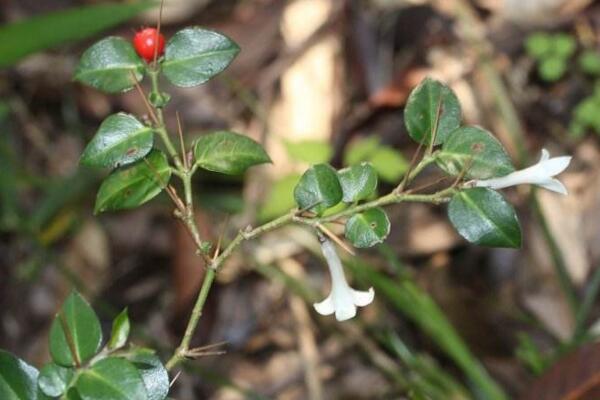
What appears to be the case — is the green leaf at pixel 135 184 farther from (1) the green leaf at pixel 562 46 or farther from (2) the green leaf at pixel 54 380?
(1) the green leaf at pixel 562 46

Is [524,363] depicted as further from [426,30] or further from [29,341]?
[29,341]

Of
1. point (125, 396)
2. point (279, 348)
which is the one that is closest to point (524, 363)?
point (279, 348)

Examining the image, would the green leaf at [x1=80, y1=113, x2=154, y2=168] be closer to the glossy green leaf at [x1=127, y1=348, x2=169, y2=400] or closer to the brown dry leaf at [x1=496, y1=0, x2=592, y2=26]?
the glossy green leaf at [x1=127, y1=348, x2=169, y2=400]

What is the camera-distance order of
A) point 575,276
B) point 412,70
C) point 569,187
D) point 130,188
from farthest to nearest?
point 412,70 < point 569,187 < point 575,276 < point 130,188

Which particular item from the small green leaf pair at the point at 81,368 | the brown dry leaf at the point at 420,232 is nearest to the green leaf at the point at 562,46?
the brown dry leaf at the point at 420,232

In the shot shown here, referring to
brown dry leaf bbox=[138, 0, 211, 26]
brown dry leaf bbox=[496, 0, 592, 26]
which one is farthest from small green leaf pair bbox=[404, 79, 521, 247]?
brown dry leaf bbox=[138, 0, 211, 26]

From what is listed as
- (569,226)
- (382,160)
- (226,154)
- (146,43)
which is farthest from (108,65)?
(569,226)
